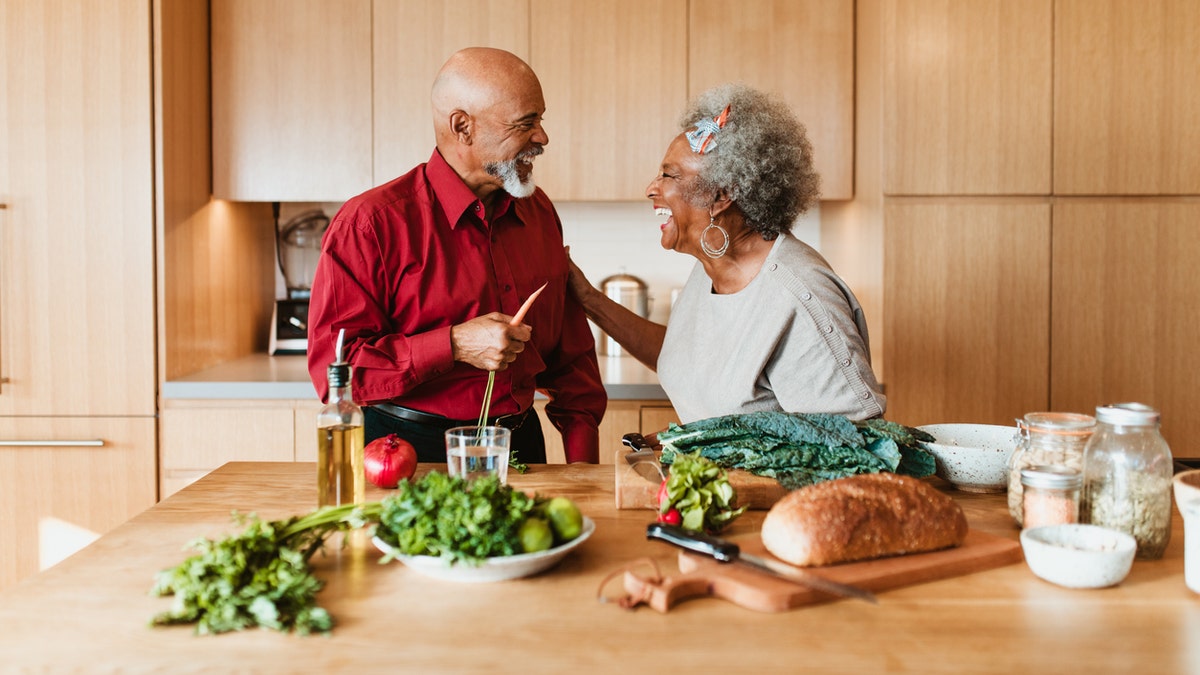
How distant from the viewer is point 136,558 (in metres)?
1.31

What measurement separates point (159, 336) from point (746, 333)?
1932 mm

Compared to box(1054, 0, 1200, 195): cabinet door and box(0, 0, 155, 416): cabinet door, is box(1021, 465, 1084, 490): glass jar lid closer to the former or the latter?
box(1054, 0, 1200, 195): cabinet door

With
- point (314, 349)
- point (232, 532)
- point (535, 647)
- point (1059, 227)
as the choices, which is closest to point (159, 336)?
point (314, 349)

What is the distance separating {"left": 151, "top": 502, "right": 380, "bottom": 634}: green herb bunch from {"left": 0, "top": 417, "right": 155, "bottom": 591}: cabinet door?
2.14m

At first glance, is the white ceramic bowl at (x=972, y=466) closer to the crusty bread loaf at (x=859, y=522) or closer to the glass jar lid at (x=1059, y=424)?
the glass jar lid at (x=1059, y=424)

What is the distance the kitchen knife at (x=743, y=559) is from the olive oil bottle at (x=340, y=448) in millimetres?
438

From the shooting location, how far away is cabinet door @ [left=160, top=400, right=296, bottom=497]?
313cm

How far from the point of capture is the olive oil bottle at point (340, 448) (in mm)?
1400

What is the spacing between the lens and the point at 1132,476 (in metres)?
1.26

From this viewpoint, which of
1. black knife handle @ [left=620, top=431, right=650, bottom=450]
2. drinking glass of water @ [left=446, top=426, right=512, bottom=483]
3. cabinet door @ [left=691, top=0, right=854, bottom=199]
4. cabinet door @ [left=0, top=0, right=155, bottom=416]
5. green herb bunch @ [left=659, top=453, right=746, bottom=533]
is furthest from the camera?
cabinet door @ [left=691, top=0, right=854, bottom=199]

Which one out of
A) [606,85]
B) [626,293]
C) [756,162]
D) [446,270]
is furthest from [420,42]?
[756,162]

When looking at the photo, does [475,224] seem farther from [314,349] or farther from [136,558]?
[136,558]

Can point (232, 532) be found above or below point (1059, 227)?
below

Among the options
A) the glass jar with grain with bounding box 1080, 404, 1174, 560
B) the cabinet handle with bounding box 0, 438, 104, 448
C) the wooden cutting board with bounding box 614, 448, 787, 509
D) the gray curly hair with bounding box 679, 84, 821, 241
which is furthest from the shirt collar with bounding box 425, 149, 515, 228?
the cabinet handle with bounding box 0, 438, 104, 448
